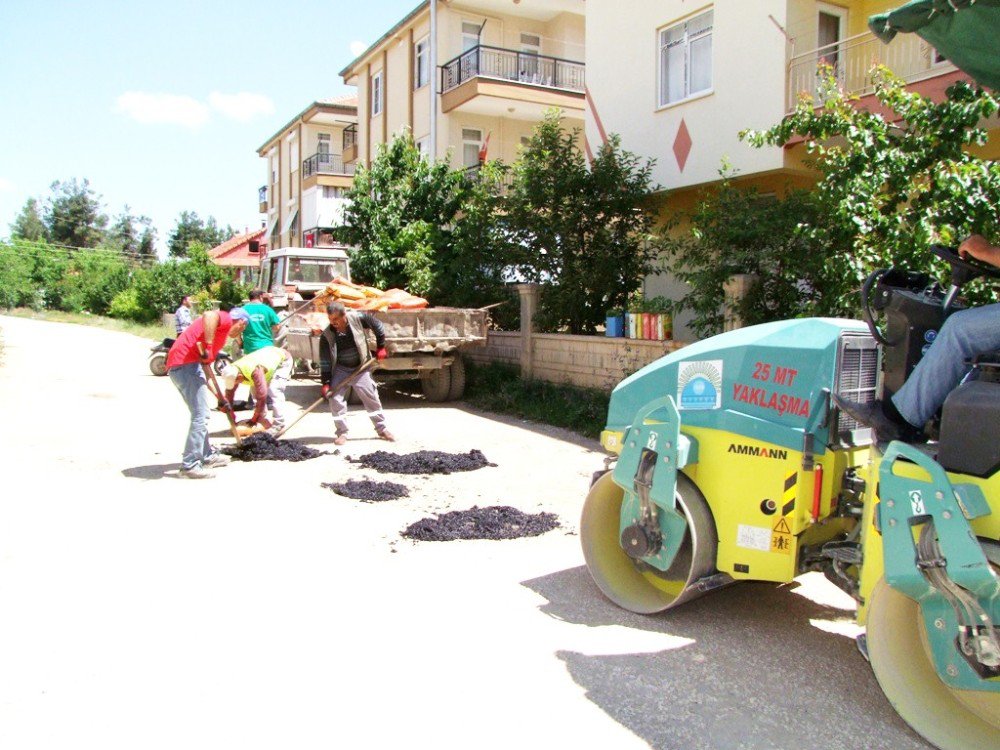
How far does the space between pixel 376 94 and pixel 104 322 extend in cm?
1971

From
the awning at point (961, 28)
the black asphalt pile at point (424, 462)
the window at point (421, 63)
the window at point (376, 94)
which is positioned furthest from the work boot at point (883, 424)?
the window at point (376, 94)

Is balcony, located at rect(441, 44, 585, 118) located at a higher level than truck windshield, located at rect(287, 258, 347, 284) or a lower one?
higher

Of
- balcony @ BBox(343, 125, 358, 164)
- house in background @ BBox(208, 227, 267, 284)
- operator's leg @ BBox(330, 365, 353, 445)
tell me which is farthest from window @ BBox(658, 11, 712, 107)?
house in background @ BBox(208, 227, 267, 284)

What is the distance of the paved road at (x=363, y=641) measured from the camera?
3.36 m

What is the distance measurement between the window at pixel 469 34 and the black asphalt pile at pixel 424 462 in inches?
A: 703

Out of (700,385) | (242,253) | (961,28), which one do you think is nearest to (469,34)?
(961,28)

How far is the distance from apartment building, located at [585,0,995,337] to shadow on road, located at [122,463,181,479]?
25.6ft

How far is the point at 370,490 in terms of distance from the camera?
24.2 ft

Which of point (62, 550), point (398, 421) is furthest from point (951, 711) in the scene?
point (398, 421)

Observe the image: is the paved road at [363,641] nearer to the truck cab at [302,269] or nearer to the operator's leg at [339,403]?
the operator's leg at [339,403]

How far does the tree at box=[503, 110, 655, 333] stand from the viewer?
13273mm

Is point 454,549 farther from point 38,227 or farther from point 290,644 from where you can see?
point 38,227

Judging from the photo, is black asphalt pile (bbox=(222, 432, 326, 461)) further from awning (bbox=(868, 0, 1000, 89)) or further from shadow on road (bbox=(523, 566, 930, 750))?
awning (bbox=(868, 0, 1000, 89))

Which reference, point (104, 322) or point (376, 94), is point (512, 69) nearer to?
point (376, 94)
